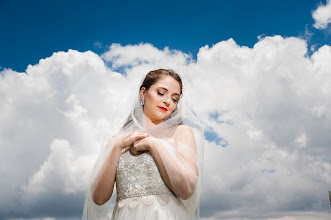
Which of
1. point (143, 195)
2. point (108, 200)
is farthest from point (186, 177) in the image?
point (108, 200)

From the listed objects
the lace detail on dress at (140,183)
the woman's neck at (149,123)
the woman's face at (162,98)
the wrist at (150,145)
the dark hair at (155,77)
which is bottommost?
the lace detail on dress at (140,183)

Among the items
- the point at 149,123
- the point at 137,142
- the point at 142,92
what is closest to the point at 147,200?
the point at 137,142

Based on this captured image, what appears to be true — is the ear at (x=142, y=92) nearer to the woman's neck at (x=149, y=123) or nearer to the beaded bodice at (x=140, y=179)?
the woman's neck at (x=149, y=123)

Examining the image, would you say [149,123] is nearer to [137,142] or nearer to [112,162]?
[137,142]

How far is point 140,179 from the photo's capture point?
12.5 ft

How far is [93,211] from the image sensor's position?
13.7ft

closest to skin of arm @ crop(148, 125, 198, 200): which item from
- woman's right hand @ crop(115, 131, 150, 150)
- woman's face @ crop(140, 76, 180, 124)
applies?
woman's right hand @ crop(115, 131, 150, 150)

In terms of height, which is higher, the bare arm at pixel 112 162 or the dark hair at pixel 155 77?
the dark hair at pixel 155 77

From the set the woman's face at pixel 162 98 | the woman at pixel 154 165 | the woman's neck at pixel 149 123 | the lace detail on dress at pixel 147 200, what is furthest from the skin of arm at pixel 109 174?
the woman's face at pixel 162 98

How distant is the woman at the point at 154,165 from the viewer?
3.66m

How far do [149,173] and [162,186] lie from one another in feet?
0.72

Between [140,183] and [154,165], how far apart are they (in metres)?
0.27

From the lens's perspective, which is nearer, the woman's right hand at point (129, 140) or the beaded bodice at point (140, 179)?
the beaded bodice at point (140, 179)

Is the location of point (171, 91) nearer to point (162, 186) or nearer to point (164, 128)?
point (164, 128)
